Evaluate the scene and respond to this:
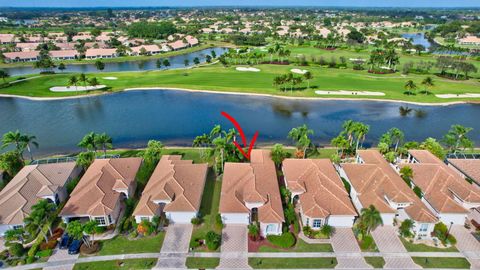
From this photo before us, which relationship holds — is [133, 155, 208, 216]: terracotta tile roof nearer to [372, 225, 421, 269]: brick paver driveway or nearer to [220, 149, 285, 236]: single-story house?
[220, 149, 285, 236]: single-story house

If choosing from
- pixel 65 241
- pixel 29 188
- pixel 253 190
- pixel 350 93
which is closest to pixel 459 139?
pixel 350 93

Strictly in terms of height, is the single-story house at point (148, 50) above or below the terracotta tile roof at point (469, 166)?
above

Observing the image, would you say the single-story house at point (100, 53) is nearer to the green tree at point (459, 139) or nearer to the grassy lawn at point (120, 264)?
the grassy lawn at point (120, 264)

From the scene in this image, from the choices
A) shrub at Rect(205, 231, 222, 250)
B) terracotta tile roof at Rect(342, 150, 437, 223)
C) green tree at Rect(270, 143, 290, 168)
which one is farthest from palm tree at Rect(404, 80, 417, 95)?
shrub at Rect(205, 231, 222, 250)

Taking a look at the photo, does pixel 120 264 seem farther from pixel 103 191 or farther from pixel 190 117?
pixel 190 117

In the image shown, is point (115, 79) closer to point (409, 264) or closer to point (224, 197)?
point (224, 197)

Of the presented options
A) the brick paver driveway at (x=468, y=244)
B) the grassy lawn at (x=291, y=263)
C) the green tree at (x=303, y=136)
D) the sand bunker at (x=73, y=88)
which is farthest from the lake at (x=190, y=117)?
the grassy lawn at (x=291, y=263)
